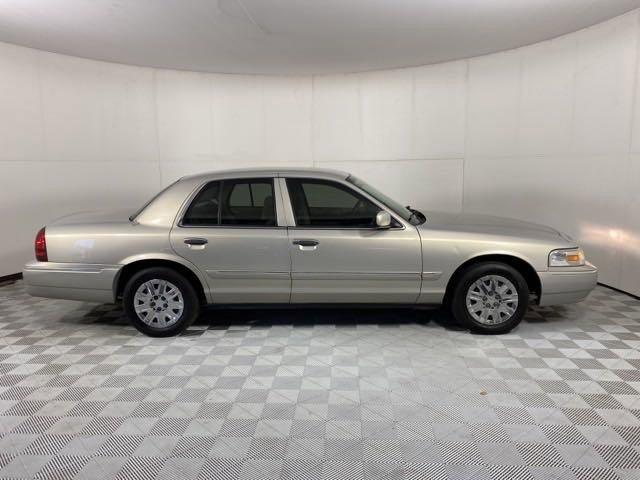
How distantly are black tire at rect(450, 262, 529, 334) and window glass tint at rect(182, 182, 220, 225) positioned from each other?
2.36 meters

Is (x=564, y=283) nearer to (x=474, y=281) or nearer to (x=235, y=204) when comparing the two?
(x=474, y=281)

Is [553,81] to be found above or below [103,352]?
above

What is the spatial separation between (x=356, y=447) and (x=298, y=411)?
512 millimetres

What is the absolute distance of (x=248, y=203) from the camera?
4.25 meters

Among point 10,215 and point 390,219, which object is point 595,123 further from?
point 10,215

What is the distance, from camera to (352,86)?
24.7 feet

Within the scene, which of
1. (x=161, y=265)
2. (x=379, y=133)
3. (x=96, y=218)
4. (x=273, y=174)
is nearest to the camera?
(x=161, y=265)

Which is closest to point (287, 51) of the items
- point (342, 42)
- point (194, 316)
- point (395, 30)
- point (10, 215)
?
point (342, 42)

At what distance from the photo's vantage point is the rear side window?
416cm

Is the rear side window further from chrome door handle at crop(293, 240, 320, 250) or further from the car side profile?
chrome door handle at crop(293, 240, 320, 250)

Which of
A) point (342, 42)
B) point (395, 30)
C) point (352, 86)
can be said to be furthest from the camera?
point (352, 86)

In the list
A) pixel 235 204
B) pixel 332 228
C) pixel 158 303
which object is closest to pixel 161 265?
pixel 158 303

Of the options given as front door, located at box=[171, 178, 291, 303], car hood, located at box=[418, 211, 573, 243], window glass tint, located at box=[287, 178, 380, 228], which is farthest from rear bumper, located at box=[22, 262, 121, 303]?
car hood, located at box=[418, 211, 573, 243]

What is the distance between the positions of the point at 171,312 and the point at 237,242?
3.07 ft
